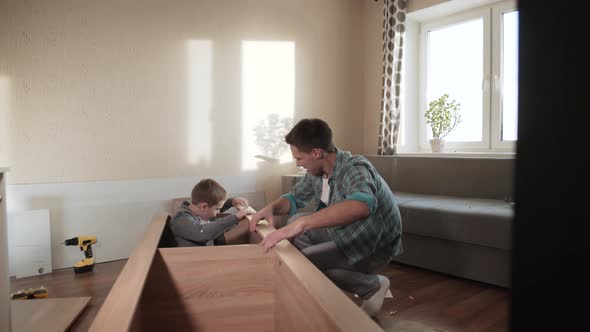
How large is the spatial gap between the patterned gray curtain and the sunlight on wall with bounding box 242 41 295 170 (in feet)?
2.98

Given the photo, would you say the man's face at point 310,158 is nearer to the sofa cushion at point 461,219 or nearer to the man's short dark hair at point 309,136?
the man's short dark hair at point 309,136

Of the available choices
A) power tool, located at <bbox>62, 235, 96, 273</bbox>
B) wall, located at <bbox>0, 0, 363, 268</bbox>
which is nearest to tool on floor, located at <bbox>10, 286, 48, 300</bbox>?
power tool, located at <bbox>62, 235, 96, 273</bbox>

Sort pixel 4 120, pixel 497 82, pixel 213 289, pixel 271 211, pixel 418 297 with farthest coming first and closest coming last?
pixel 497 82, pixel 4 120, pixel 418 297, pixel 271 211, pixel 213 289

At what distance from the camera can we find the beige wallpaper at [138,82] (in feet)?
9.66

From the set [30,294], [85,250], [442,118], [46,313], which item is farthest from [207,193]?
[442,118]

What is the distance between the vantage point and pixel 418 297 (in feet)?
7.59

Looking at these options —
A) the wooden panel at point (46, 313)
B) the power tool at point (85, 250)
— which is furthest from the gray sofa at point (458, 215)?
the power tool at point (85, 250)

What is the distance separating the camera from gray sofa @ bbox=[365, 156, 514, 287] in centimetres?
239

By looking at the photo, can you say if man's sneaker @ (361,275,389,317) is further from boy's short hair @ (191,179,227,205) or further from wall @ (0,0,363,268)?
wall @ (0,0,363,268)

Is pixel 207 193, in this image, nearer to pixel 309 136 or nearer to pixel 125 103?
pixel 309 136

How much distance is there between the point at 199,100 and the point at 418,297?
94.2 inches

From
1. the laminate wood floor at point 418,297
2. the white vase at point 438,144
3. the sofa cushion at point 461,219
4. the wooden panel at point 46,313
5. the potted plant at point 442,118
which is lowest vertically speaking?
the laminate wood floor at point 418,297

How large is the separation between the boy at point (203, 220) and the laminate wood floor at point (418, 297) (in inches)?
28.5

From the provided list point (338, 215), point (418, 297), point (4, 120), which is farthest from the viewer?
point (4, 120)
